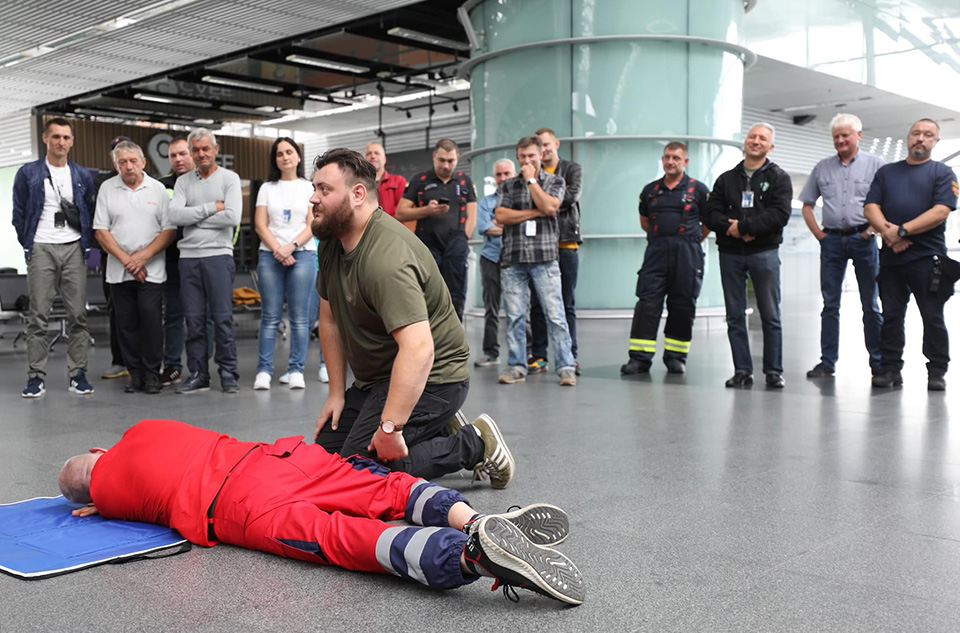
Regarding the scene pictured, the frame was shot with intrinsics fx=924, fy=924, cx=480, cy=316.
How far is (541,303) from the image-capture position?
639 centimetres

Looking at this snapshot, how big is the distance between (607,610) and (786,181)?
15.0ft

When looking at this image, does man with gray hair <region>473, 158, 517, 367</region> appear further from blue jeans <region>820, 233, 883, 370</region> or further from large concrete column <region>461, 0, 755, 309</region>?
large concrete column <region>461, 0, 755, 309</region>

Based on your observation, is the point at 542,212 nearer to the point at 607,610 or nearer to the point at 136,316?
the point at 136,316

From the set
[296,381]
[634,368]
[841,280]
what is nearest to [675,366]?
Answer: [634,368]

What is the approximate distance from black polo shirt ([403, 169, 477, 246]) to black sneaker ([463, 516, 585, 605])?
5.01 meters

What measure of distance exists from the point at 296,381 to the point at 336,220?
3485mm

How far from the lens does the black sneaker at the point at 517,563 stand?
217 cm

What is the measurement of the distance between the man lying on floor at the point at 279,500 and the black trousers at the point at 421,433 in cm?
32

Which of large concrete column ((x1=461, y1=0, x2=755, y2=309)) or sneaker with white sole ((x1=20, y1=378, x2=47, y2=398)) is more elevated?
large concrete column ((x1=461, y1=0, x2=755, y2=309))

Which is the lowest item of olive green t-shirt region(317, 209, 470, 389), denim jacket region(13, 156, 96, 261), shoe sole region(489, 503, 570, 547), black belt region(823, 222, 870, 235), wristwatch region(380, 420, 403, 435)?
shoe sole region(489, 503, 570, 547)

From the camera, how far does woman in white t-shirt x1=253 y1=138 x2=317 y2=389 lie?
615 cm

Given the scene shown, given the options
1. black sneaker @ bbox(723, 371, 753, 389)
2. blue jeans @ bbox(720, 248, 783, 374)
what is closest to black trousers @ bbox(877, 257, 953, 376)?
blue jeans @ bbox(720, 248, 783, 374)

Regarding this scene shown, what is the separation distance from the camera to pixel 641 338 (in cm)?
698

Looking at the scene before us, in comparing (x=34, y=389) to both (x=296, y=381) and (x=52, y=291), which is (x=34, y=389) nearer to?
(x=52, y=291)
